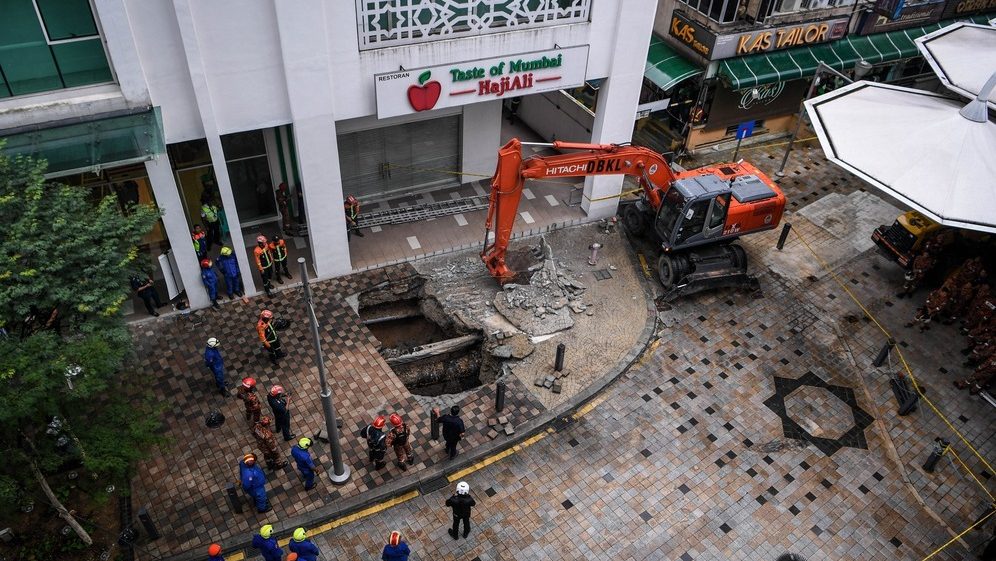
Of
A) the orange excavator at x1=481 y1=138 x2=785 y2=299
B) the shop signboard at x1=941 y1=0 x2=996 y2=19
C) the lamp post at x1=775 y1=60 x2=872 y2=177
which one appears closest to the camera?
the orange excavator at x1=481 y1=138 x2=785 y2=299

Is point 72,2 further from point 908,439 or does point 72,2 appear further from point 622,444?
point 908,439

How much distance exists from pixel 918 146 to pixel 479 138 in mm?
12039

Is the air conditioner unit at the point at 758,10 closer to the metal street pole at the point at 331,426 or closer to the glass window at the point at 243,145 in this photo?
the glass window at the point at 243,145

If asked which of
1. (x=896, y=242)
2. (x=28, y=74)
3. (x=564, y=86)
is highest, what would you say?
(x=28, y=74)

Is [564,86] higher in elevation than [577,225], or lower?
higher

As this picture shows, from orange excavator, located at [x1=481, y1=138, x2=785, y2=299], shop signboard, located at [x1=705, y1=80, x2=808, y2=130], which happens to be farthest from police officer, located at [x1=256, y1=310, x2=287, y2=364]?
shop signboard, located at [x1=705, y1=80, x2=808, y2=130]

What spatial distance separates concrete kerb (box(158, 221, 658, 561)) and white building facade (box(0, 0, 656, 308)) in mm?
6087

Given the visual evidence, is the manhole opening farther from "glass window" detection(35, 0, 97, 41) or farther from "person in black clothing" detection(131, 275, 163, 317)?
"glass window" detection(35, 0, 97, 41)

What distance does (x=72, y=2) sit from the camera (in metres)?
13.6

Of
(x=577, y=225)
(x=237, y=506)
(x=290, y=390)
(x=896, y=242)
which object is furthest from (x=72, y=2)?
(x=896, y=242)

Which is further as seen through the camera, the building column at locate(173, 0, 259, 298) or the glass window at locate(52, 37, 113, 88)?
the glass window at locate(52, 37, 113, 88)

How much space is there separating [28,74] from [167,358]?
6.55m

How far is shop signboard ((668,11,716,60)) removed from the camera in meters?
23.0

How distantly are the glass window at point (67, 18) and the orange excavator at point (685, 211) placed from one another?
9.10m
